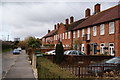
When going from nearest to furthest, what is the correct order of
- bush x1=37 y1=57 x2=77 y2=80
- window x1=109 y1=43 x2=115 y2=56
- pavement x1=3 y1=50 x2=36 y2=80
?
bush x1=37 y1=57 x2=77 y2=80, pavement x1=3 y1=50 x2=36 y2=80, window x1=109 y1=43 x2=115 y2=56

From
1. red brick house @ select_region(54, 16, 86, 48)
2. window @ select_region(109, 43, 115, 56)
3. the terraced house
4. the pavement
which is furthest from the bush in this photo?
red brick house @ select_region(54, 16, 86, 48)

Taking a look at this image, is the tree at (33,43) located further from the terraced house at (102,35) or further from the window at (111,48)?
the window at (111,48)

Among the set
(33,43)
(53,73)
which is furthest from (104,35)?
(33,43)

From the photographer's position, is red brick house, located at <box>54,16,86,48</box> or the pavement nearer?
the pavement

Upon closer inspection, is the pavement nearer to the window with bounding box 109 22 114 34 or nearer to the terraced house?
the terraced house

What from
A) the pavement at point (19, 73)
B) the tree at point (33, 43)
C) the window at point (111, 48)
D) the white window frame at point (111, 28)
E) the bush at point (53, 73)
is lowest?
the pavement at point (19, 73)

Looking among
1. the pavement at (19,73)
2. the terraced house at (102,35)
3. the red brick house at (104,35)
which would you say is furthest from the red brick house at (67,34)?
the pavement at (19,73)

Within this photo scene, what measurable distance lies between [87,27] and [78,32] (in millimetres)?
4040

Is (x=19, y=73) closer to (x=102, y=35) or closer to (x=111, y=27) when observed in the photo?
(x=111, y=27)

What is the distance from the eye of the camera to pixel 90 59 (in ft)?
63.4

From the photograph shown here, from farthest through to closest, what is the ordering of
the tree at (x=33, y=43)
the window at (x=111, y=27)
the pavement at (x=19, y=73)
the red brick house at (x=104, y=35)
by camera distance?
the tree at (x=33, y=43) → the window at (x=111, y=27) → the red brick house at (x=104, y=35) → the pavement at (x=19, y=73)

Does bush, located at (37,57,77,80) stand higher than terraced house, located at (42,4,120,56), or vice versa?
terraced house, located at (42,4,120,56)

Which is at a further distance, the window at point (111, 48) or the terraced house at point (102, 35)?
the window at point (111, 48)

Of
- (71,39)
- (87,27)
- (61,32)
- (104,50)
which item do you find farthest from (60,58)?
(61,32)
